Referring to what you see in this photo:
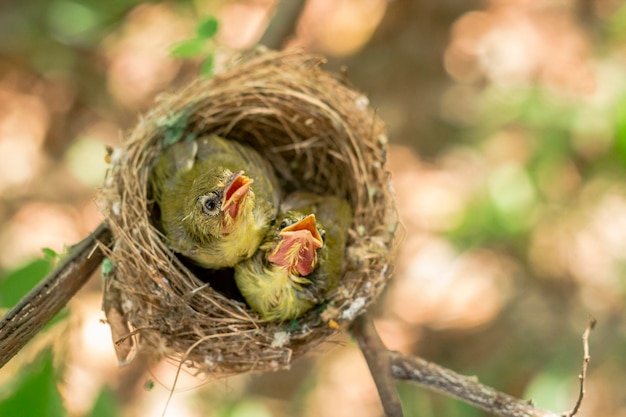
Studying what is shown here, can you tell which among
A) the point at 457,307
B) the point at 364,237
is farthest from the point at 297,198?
the point at 457,307

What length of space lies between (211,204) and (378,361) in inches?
25.2

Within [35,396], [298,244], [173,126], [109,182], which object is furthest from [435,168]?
[35,396]

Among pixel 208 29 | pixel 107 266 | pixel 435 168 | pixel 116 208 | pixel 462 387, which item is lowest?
pixel 435 168

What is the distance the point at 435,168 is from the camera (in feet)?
11.7

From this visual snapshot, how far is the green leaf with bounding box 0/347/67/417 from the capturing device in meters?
1.37

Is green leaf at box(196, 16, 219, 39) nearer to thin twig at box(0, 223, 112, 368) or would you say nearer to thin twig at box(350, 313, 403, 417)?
thin twig at box(0, 223, 112, 368)

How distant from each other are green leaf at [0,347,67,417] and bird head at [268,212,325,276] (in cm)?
65

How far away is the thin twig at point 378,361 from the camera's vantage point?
1872 millimetres

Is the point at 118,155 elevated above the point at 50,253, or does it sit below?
above

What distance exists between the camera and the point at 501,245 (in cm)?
333

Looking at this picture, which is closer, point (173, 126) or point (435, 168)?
point (173, 126)

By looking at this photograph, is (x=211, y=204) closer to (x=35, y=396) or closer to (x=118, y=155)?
(x=118, y=155)

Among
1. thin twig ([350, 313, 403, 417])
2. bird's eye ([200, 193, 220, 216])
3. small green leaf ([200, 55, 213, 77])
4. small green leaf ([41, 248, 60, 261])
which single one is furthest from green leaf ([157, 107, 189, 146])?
thin twig ([350, 313, 403, 417])

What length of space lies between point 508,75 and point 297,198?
1769 mm
